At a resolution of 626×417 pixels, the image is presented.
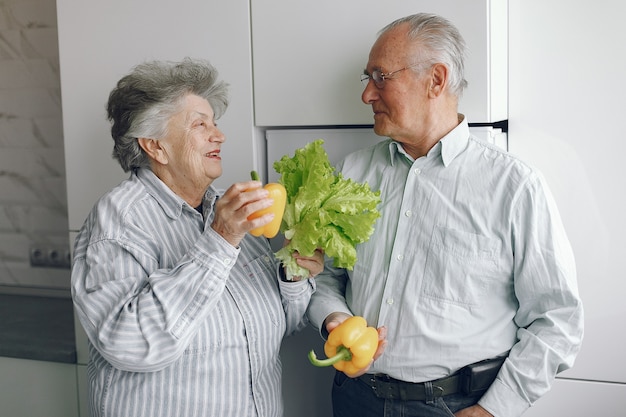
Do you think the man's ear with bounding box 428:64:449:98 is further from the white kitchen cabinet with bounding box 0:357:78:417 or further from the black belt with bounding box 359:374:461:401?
the white kitchen cabinet with bounding box 0:357:78:417

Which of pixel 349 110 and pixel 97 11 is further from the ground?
pixel 97 11

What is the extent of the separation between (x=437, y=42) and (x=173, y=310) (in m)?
0.90

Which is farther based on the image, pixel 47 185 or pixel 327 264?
pixel 47 185

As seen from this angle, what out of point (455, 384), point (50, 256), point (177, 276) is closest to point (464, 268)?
point (455, 384)

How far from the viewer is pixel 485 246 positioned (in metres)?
1.70

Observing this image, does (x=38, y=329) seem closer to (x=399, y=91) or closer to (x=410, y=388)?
(x=410, y=388)

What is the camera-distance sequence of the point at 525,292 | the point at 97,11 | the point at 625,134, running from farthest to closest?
1. the point at 97,11
2. the point at 625,134
3. the point at 525,292

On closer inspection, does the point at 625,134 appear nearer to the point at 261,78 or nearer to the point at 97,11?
the point at 261,78

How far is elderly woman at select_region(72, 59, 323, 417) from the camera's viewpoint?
1575mm

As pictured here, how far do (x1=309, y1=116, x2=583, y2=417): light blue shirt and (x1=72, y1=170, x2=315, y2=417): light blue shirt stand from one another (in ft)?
0.68

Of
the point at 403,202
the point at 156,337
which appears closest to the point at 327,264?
the point at 403,202

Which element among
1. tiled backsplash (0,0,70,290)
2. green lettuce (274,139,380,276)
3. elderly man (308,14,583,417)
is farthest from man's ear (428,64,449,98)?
tiled backsplash (0,0,70,290)

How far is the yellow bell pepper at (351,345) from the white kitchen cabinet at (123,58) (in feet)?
2.34

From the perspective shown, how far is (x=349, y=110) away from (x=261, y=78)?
11.6 inches
